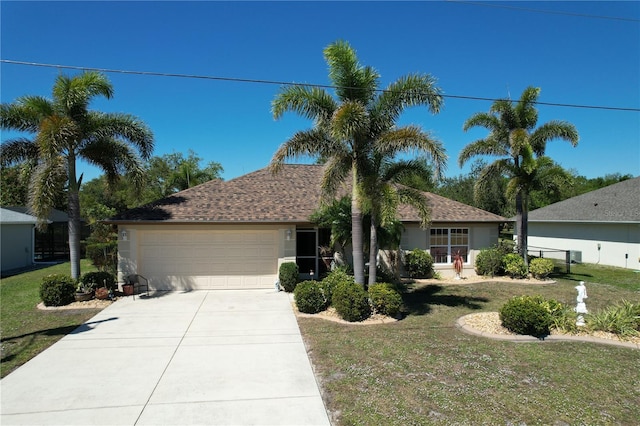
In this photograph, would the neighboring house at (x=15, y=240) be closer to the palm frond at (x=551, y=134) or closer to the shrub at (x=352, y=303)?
the shrub at (x=352, y=303)

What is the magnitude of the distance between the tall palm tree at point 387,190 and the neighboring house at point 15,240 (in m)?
18.4

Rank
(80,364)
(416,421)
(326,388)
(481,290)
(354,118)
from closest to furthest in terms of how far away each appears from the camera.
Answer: (416,421)
(326,388)
(80,364)
(354,118)
(481,290)

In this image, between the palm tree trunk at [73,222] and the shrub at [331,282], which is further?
the palm tree trunk at [73,222]

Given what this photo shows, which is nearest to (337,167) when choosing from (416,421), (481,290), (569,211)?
(416,421)

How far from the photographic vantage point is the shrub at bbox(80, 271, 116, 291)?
40.1 ft

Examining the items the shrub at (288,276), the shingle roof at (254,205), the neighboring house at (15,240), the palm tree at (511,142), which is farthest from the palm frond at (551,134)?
the neighboring house at (15,240)

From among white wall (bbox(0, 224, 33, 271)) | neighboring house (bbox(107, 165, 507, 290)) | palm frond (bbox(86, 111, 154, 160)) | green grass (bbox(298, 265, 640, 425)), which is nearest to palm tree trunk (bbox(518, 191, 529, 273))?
neighboring house (bbox(107, 165, 507, 290))

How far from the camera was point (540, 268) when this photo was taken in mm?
16203

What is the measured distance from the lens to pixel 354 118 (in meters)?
9.27

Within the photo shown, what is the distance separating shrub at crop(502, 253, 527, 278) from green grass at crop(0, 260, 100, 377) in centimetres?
1579

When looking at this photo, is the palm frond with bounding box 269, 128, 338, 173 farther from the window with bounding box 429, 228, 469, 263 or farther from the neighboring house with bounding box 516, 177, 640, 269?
the neighboring house with bounding box 516, 177, 640, 269

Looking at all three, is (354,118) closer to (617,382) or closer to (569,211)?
(617,382)

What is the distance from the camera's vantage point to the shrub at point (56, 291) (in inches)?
440

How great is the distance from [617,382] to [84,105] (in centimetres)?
1510
